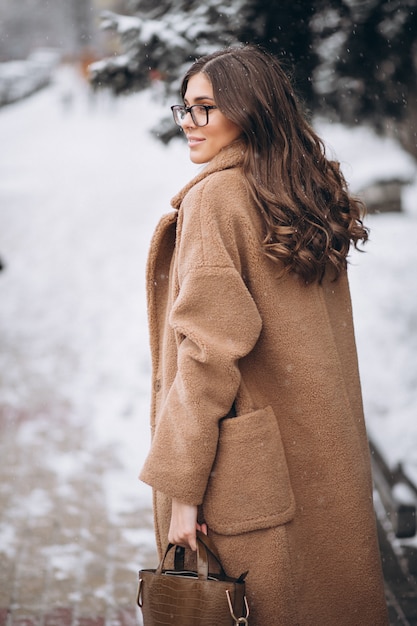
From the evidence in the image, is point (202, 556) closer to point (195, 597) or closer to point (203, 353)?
point (195, 597)

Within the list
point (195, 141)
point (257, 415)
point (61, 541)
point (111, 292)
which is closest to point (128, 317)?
point (111, 292)

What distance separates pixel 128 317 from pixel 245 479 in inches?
332

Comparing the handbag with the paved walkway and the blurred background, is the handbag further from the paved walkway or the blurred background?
the paved walkway

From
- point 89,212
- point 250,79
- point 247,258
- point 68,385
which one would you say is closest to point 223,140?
point 250,79

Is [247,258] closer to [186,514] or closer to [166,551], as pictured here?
[186,514]

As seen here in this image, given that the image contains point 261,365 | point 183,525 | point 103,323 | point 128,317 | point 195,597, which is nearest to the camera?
point 195,597

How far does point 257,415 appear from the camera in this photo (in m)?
2.18

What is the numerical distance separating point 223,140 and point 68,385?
246 inches

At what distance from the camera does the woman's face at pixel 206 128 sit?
2.22 meters

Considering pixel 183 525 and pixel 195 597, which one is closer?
pixel 195 597

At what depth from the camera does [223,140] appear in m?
2.25

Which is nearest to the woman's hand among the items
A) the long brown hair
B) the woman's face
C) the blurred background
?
the long brown hair

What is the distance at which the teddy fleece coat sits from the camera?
209 cm

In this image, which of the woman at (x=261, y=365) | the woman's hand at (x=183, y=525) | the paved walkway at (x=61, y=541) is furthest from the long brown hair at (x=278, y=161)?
the paved walkway at (x=61, y=541)
